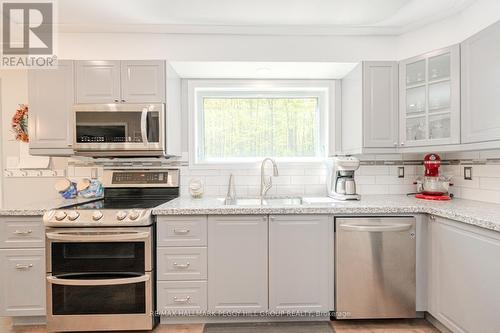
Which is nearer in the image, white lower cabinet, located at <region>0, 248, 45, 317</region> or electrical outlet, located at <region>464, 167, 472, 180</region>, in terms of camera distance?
white lower cabinet, located at <region>0, 248, 45, 317</region>

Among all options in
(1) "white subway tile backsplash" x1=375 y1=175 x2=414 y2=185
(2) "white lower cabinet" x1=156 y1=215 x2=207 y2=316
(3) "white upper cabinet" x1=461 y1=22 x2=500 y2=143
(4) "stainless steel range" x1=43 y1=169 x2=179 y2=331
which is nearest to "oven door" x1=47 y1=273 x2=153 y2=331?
(4) "stainless steel range" x1=43 y1=169 x2=179 y2=331

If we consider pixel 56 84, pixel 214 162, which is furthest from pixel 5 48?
pixel 214 162

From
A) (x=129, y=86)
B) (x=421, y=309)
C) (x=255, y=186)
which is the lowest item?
(x=421, y=309)

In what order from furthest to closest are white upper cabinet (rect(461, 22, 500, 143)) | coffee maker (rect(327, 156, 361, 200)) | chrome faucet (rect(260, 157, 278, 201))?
1. chrome faucet (rect(260, 157, 278, 201))
2. coffee maker (rect(327, 156, 361, 200))
3. white upper cabinet (rect(461, 22, 500, 143))

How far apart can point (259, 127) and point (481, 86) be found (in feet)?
5.97

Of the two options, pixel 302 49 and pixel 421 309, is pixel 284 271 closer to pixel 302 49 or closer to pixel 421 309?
pixel 421 309

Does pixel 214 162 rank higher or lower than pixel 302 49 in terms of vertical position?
lower

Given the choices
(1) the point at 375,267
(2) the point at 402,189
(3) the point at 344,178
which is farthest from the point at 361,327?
(2) the point at 402,189

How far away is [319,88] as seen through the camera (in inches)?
114

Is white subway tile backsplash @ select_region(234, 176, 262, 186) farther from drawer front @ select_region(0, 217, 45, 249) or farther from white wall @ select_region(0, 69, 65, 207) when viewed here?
white wall @ select_region(0, 69, 65, 207)

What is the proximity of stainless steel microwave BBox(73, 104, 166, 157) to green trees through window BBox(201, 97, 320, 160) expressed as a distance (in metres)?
0.69

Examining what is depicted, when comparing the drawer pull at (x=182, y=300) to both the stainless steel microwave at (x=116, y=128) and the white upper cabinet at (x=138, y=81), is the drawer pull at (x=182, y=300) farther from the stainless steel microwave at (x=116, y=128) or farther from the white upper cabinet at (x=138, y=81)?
the white upper cabinet at (x=138, y=81)

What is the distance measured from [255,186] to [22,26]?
7.98 ft

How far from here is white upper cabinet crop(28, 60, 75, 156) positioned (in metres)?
2.37
